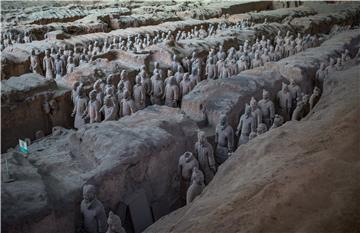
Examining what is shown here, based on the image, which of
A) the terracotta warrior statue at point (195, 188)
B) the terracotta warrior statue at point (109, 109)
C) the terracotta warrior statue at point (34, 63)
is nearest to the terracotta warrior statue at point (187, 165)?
the terracotta warrior statue at point (195, 188)

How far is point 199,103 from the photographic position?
7.22 m

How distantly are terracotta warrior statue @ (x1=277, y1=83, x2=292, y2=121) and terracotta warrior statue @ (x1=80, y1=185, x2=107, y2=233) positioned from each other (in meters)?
4.78

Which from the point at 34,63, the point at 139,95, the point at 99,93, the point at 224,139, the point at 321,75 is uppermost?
the point at 34,63

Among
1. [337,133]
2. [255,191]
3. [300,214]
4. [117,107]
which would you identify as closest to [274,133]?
[337,133]

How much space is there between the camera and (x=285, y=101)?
7.57 m

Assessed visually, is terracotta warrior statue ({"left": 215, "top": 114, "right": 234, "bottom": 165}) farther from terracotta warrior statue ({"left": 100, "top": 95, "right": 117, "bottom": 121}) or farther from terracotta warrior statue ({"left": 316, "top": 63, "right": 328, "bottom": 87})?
terracotta warrior statue ({"left": 316, "top": 63, "right": 328, "bottom": 87})

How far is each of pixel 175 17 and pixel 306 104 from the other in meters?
15.0

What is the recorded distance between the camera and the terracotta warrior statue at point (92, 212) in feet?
12.9

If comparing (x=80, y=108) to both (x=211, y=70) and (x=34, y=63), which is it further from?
(x=34, y=63)

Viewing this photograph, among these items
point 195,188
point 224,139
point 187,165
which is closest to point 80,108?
point 224,139

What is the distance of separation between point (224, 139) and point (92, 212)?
8.65 ft

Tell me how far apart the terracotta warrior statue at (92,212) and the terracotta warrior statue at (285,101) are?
4783mm

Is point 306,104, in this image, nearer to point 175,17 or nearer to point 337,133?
point 337,133

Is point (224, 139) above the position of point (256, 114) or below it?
below
